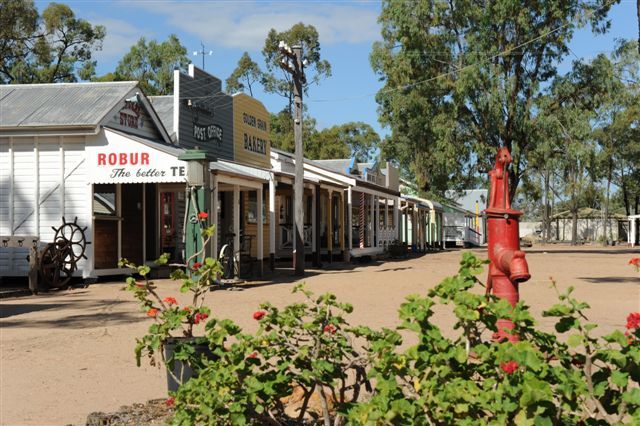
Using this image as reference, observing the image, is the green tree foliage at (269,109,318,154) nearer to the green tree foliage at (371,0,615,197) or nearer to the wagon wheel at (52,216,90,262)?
the green tree foliage at (371,0,615,197)

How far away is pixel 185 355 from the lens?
4.38m

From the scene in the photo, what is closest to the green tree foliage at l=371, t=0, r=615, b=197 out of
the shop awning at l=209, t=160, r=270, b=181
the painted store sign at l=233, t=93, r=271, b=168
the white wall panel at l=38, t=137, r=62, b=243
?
the painted store sign at l=233, t=93, r=271, b=168

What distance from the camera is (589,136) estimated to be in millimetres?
33062

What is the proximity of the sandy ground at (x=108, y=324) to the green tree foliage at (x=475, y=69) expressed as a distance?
12.9 metres

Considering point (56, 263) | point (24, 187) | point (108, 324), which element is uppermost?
point (24, 187)

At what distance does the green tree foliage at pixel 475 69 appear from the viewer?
33156 millimetres

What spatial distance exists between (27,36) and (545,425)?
46890 mm

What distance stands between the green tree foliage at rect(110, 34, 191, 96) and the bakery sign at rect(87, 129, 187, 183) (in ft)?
129

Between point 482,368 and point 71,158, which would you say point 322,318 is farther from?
point 71,158

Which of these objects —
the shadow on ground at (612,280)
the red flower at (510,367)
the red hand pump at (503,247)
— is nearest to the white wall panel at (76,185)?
the shadow on ground at (612,280)

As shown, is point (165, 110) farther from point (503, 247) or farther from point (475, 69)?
point (503, 247)

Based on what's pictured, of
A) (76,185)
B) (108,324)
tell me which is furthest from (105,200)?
(108,324)

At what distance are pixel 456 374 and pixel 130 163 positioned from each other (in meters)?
14.8

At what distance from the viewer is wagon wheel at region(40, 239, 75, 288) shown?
1606 centimetres
